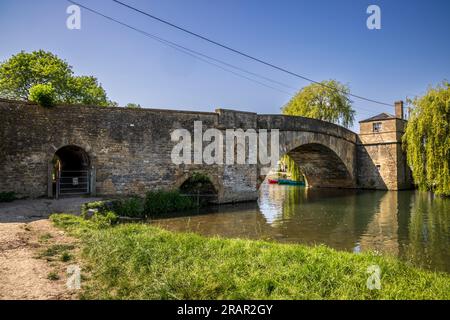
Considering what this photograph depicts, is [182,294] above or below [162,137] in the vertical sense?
below

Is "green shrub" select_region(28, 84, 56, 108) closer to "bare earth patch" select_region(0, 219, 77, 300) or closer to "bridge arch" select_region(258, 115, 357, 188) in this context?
"bare earth patch" select_region(0, 219, 77, 300)

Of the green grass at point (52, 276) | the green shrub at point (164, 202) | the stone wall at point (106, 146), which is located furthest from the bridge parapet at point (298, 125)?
the green grass at point (52, 276)

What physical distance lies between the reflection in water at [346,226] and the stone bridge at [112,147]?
7.27ft

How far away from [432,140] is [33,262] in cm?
2162

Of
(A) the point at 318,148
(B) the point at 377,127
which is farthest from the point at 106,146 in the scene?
(B) the point at 377,127

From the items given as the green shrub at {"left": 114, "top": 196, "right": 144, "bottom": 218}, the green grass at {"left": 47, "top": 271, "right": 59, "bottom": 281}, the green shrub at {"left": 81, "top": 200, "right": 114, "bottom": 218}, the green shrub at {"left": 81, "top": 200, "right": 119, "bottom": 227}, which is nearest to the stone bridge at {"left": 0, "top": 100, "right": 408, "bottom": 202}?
the green shrub at {"left": 114, "top": 196, "right": 144, "bottom": 218}

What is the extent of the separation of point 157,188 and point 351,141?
58.6 ft

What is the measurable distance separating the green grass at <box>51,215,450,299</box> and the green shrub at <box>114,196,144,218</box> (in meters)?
5.11

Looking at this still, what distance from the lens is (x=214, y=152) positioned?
16.2 meters

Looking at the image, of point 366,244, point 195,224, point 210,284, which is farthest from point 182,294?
point 195,224

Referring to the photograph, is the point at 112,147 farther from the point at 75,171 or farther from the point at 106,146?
the point at 75,171

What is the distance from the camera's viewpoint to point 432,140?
1980cm

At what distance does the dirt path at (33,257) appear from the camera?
4215 mm
